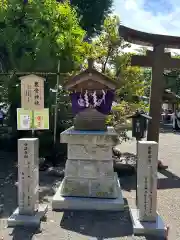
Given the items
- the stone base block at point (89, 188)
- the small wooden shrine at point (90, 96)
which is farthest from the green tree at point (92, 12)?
the stone base block at point (89, 188)

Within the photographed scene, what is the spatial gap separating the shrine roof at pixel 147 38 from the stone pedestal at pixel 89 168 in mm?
3218

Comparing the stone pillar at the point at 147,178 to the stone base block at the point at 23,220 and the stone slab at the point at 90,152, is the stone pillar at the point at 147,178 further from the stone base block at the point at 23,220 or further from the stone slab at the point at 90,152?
the stone base block at the point at 23,220

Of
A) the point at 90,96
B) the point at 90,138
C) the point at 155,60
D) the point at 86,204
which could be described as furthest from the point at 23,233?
the point at 155,60

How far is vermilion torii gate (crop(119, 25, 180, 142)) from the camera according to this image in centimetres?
791

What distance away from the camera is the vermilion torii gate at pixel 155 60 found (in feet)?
25.9

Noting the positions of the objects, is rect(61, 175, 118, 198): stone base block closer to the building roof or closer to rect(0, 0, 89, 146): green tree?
the building roof

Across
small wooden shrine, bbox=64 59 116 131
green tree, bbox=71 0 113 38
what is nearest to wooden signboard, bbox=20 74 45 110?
small wooden shrine, bbox=64 59 116 131

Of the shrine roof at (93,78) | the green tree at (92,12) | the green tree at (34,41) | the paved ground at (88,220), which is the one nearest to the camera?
the paved ground at (88,220)

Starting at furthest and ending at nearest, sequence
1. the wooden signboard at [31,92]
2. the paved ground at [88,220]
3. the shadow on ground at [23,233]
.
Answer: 1. the wooden signboard at [31,92]
2. the paved ground at [88,220]
3. the shadow on ground at [23,233]

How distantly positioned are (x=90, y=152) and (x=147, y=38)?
3833 mm

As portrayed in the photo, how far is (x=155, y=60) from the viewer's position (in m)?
8.11

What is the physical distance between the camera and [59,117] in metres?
9.37

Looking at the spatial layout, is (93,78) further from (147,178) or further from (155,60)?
(155,60)

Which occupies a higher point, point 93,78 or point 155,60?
point 155,60
